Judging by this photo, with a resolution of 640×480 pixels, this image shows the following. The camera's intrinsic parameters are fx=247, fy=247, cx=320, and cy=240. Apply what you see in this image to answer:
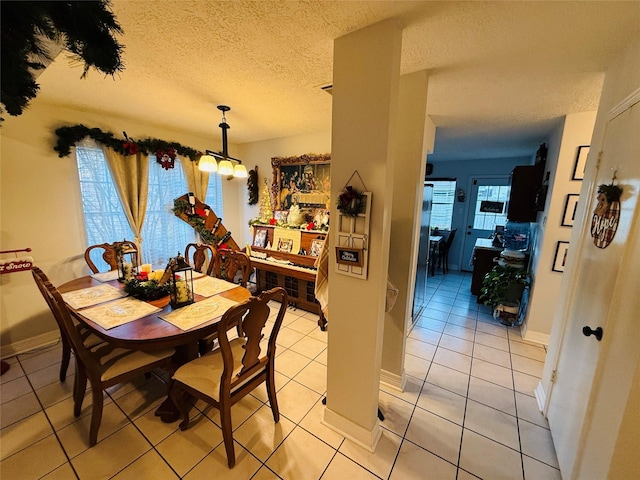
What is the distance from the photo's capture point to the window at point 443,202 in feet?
17.7

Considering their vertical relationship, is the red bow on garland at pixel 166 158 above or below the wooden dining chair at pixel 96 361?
above

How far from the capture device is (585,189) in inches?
68.2

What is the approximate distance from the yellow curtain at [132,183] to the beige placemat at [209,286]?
1.50 metres

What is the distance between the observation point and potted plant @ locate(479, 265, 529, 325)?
3.07 metres

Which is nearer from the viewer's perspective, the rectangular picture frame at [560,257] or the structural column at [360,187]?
the structural column at [360,187]

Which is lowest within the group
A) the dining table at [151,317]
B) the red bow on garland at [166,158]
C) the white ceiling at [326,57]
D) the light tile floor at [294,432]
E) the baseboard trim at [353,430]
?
the light tile floor at [294,432]

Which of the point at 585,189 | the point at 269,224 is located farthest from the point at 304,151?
the point at 585,189

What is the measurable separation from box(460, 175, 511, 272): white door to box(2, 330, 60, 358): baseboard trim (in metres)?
6.65

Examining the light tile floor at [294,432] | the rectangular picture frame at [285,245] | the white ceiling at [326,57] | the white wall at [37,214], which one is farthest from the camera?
the rectangular picture frame at [285,245]

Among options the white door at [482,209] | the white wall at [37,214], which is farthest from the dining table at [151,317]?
the white door at [482,209]

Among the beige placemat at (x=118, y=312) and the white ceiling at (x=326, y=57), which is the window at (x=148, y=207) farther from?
the beige placemat at (x=118, y=312)

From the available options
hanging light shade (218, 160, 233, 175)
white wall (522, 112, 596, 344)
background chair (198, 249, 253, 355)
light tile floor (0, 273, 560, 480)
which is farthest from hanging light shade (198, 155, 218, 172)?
white wall (522, 112, 596, 344)

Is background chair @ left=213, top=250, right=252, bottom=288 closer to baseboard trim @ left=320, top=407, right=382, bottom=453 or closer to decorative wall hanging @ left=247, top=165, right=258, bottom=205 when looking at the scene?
baseboard trim @ left=320, top=407, right=382, bottom=453

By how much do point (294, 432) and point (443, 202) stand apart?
5.27 meters
